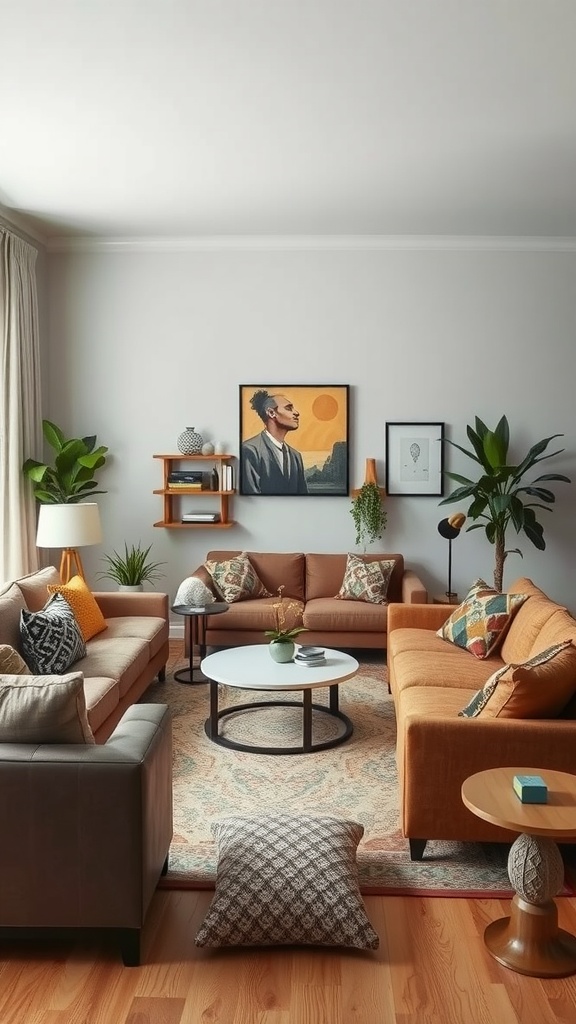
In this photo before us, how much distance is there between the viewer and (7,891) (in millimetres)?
2463

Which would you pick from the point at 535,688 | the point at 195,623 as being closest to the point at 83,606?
the point at 195,623

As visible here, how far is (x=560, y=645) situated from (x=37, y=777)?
1.92 meters

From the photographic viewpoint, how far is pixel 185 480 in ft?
21.5

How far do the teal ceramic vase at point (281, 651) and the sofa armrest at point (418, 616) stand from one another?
0.84 metres

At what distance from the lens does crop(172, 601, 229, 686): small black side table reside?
5.39 m

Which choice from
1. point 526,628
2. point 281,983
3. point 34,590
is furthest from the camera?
point 34,590

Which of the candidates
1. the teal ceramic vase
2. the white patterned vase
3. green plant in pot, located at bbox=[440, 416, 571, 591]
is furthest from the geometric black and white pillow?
green plant in pot, located at bbox=[440, 416, 571, 591]

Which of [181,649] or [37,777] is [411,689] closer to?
[37,777]

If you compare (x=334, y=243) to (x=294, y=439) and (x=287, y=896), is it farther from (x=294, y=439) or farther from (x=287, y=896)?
(x=287, y=896)

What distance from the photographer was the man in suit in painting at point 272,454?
21.8 feet

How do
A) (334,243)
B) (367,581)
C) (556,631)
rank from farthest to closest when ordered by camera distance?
(334,243)
(367,581)
(556,631)

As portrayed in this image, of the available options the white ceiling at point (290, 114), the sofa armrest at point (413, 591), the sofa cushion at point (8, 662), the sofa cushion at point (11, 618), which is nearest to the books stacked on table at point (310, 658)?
the sofa armrest at point (413, 591)

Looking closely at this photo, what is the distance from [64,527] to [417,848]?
3.25 m

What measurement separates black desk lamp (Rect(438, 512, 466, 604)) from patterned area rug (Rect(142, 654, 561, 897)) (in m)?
1.27
